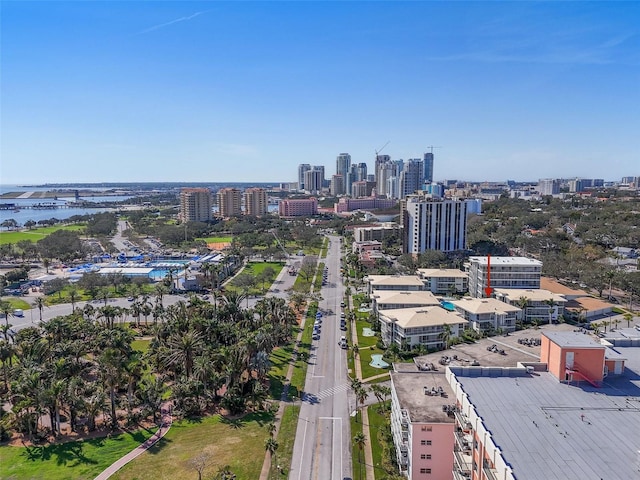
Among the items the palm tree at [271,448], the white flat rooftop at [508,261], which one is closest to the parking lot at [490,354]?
the palm tree at [271,448]

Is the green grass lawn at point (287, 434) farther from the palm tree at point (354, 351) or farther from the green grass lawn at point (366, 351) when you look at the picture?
the palm tree at point (354, 351)

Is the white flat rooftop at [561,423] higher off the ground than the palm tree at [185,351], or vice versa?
the white flat rooftop at [561,423]

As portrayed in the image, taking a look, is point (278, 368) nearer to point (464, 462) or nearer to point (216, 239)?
point (464, 462)

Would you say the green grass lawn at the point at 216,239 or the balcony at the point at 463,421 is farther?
the green grass lawn at the point at 216,239

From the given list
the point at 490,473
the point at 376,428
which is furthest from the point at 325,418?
the point at 490,473

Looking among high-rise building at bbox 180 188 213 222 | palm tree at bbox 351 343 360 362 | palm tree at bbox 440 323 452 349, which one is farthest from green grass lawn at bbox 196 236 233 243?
palm tree at bbox 440 323 452 349

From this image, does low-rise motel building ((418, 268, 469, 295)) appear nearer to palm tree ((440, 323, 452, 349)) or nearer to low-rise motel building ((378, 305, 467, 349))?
low-rise motel building ((378, 305, 467, 349))
